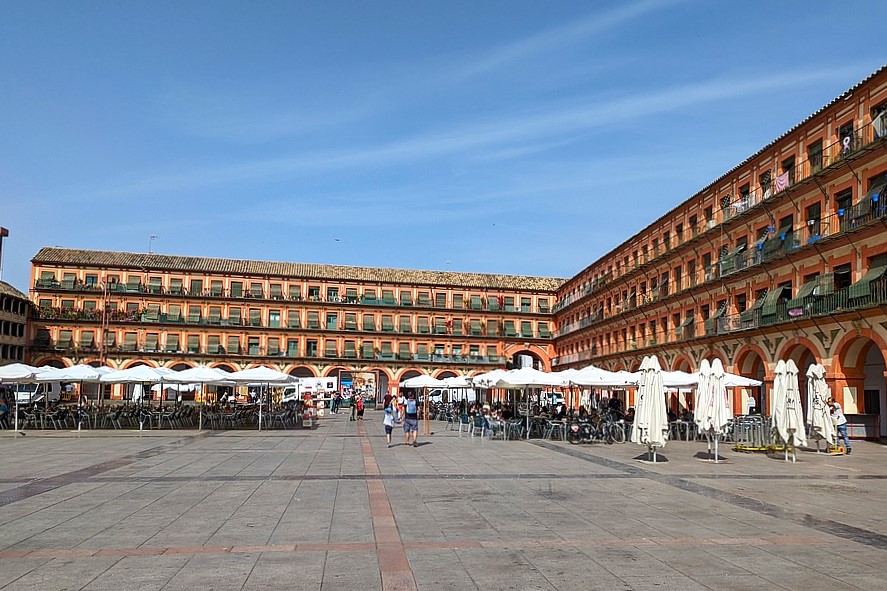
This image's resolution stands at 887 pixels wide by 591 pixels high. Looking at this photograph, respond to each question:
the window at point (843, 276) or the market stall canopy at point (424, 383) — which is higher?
the window at point (843, 276)

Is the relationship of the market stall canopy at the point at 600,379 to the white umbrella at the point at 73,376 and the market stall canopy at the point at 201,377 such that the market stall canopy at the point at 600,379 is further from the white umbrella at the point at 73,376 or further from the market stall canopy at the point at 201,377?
the white umbrella at the point at 73,376

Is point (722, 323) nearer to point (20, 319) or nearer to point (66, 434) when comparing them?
point (66, 434)

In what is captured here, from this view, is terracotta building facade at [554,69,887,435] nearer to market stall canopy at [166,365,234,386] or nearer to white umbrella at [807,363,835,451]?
white umbrella at [807,363,835,451]

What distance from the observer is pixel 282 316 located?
228 feet

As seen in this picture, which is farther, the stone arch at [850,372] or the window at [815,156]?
the window at [815,156]

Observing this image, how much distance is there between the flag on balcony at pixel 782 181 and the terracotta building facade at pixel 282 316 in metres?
41.8

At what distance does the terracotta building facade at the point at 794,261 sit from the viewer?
2562cm

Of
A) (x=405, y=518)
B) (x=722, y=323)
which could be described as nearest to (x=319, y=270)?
(x=722, y=323)

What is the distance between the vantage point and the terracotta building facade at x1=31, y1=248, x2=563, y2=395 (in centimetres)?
6612

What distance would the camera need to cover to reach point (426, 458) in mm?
18641

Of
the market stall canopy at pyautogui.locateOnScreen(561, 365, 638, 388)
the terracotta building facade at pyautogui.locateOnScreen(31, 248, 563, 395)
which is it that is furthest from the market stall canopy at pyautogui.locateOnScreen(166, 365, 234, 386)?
the terracotta building facade at pyautogui.locateOnScreen(31, 248, 563, 395)

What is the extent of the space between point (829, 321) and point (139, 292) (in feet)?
187

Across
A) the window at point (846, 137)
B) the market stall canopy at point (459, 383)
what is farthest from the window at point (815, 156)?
the market stall canopy at point (459, 383)

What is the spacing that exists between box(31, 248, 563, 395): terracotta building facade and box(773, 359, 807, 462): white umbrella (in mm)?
51749
